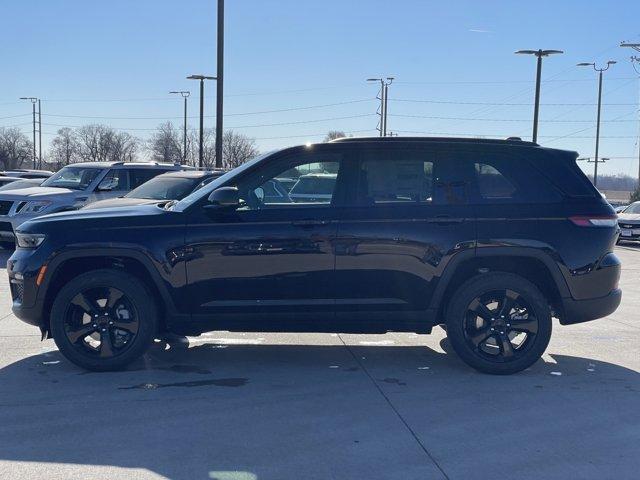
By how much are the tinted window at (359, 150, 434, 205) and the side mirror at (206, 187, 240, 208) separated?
105cm

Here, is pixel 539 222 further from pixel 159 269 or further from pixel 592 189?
pixel 159 269

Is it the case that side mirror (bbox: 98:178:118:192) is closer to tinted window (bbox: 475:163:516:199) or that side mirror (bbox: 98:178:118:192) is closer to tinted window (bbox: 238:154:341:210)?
tinted window (bbox: 238:154:341:210)

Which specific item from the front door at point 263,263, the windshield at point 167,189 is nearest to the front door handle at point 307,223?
the front door at point 263,263

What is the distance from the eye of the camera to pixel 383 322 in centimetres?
596

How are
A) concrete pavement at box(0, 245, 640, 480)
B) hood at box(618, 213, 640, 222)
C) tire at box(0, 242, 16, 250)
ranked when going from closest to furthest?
concrete pavement at box(0, 245, 640, 480) → tire at box(0, 242, 16, 250) → hood at box(618, 213, 640, 222)

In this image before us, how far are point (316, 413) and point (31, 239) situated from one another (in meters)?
2.80

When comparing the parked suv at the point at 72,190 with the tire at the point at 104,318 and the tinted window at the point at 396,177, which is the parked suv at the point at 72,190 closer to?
the tire at the point at 104,318

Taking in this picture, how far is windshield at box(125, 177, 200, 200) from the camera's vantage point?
1232 cm

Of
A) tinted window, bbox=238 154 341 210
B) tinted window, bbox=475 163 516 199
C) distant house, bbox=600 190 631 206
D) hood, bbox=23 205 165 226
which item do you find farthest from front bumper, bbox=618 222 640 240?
distant house, bbox=600 190 631 206

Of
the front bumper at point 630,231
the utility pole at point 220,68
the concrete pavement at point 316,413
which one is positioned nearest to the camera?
the concrete pavement at point 316,413

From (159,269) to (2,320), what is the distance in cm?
323

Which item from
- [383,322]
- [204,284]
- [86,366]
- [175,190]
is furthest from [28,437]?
[175,190]

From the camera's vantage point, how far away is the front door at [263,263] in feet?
19.2

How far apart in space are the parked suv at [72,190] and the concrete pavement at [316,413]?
800 cm
